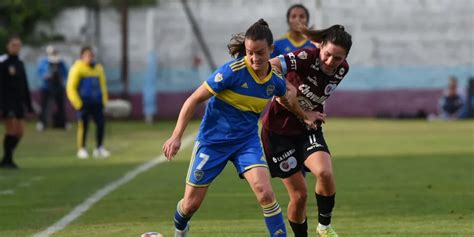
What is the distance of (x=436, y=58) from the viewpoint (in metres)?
38.5

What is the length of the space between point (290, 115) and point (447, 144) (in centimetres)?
1446

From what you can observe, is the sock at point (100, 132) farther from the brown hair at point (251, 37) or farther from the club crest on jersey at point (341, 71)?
the brown hair at point (251, 37)

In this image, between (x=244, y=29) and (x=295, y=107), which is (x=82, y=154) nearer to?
(x=295, y=107)

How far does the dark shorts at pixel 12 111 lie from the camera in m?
18.4

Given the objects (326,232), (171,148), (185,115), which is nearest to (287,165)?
(326,232)

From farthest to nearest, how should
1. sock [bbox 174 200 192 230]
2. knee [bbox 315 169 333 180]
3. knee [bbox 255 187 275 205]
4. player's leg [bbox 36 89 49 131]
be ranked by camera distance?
player's leg [bbox 36 89 49 131]
knee [bbox 315 169 333 180]
sock [bbox 174 200 192 230]
knee [bbox 255 187 275 205]

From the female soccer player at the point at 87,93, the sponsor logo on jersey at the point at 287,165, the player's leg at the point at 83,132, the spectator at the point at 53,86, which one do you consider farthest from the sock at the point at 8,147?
the spectator at the point at 53,86

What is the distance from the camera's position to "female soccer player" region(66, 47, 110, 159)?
2109 cm

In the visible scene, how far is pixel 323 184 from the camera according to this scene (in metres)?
9.48

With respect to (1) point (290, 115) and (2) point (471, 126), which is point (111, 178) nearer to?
(1) point (290, 115)

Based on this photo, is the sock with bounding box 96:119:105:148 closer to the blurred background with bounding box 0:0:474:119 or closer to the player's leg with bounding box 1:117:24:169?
the player's leg with bounding box 1:117:24:169

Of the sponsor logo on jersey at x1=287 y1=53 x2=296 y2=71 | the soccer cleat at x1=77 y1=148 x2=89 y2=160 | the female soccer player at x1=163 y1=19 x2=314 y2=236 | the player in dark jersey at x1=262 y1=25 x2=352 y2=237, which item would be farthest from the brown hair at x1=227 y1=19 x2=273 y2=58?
the soccer cleat at x1=77 y1=148 x2=89 y2=160

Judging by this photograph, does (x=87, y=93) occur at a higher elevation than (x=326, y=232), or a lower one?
lower

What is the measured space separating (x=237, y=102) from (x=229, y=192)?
5652 millimetres
